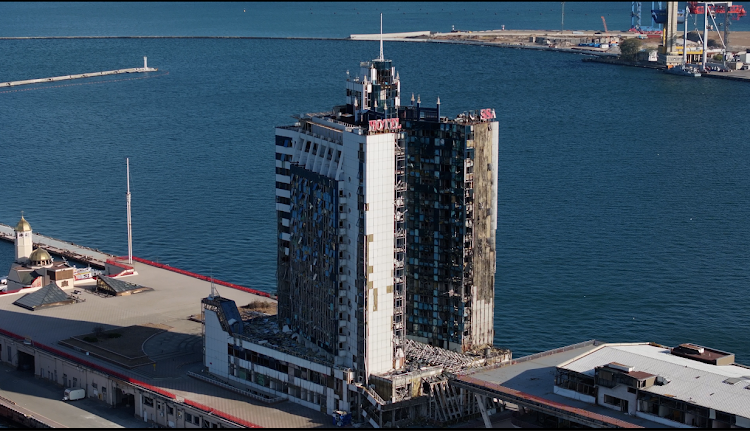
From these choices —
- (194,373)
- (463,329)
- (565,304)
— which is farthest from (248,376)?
(565,304)

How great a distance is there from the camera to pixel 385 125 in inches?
4867

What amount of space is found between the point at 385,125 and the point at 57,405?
4510cm

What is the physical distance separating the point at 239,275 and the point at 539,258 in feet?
140

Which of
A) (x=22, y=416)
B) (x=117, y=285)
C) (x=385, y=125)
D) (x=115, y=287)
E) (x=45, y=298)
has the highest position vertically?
(x=385, y=125)

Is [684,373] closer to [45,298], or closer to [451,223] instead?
[451,223]

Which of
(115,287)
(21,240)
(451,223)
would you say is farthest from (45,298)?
(451,223)

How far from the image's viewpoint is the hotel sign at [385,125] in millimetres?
123000

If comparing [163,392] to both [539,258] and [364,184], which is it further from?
[539,258]

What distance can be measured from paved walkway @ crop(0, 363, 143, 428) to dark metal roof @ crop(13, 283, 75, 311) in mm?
15281

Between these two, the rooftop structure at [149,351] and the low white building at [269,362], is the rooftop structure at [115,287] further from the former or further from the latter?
the low white building at [269,362]

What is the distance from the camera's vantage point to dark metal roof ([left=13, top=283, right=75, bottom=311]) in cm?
16100

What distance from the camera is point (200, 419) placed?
127m

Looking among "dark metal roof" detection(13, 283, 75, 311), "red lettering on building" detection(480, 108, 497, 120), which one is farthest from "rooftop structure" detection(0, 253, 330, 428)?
"red lettering on building" detection(480, 108, 497, 120)

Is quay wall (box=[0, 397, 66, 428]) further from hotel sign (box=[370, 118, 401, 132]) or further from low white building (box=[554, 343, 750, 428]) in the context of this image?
low white building (box=[554, 343, 750, 428])
